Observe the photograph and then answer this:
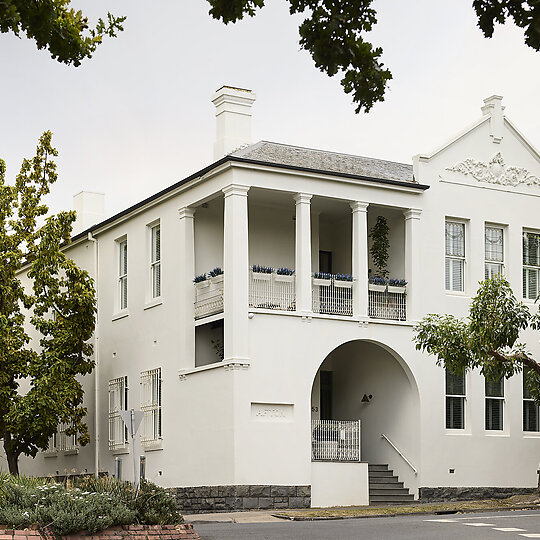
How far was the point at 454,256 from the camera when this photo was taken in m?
30.5

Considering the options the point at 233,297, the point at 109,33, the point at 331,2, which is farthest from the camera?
the point at 233,297

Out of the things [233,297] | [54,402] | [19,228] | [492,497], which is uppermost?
[19,228]

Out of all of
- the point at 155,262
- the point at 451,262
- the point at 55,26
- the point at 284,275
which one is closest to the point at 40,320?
the point at 155,262

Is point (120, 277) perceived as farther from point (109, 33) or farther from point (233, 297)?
point (109, 33)

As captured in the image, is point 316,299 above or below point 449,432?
above

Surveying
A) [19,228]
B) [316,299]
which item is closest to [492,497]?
[316,299]

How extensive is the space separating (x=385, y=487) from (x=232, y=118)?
411 inches

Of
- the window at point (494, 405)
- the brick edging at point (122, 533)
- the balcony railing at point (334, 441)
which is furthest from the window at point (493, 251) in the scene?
the brick edging at point (122, 533)

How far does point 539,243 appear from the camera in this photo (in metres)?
31.6

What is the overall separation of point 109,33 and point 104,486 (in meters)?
10.3

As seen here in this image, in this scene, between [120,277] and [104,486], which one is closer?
[104,486]

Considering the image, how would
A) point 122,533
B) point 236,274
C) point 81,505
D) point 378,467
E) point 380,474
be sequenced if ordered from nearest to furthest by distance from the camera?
point 81,505 < point 122,533 < point 236,274 < point 380,474 < point 378,467

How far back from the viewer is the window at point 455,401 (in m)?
29.7

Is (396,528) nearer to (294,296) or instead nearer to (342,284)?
(294,296)
